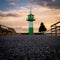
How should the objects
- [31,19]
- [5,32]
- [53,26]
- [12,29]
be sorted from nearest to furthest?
1. [53,26]
2. [5,32]
3. [12,29]
4. [31,19]

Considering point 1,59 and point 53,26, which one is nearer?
point 1,59

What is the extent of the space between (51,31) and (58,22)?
9.86 feet

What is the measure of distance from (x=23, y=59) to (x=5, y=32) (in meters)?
23.8

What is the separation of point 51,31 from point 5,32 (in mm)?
5787

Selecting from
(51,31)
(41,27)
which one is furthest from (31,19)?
(41,27)

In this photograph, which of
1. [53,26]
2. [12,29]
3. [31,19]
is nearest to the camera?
[53,26]

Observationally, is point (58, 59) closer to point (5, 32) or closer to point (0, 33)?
point (0, 33)

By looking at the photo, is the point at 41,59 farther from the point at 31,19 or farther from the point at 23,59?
the point at 31,19

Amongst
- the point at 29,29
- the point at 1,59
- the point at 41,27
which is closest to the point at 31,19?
the point at 29,29

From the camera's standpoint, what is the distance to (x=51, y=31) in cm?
2592

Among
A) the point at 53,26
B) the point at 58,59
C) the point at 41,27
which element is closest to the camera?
the point at 58,59

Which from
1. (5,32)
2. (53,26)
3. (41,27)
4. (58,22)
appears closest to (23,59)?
(58,22)

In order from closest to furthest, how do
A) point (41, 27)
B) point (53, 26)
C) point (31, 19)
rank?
point (53, 26) < point (31, 19) < point (41, 27)

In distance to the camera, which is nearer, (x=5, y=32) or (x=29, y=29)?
(x=5, y=32)
